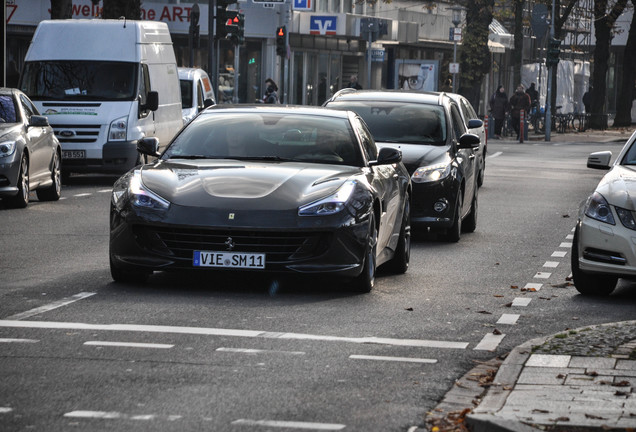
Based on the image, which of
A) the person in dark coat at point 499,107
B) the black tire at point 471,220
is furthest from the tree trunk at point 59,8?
the person in dark coat at point 499,107

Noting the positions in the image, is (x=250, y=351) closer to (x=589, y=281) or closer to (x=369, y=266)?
(x=369, y=266)

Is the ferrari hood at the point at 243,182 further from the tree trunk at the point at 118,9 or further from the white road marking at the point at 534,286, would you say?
the tree trunk at the point at 118,9

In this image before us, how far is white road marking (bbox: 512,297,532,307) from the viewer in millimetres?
11258

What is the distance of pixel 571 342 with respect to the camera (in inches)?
341

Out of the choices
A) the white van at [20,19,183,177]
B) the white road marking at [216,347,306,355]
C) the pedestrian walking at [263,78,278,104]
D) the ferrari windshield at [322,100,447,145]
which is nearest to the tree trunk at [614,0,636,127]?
the pedestrian walking at [263,78,278,104]

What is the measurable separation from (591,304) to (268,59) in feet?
174

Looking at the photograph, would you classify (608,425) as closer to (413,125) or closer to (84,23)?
(413,125)

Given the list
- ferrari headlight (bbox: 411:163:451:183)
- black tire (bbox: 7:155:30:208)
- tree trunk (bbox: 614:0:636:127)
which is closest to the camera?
ferrari headlight (bbox: 411:163:451:183)

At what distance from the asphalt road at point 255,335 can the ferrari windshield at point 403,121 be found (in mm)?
1877

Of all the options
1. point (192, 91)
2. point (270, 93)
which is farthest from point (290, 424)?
point (270, 93)

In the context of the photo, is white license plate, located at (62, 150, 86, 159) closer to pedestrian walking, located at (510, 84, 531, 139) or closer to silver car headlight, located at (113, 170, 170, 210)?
silver car headlight, located at (113, 170, 170, 210)

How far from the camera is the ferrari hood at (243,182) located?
10984 mm

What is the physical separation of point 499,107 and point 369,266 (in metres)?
43.5

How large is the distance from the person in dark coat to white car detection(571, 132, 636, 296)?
138 ft
